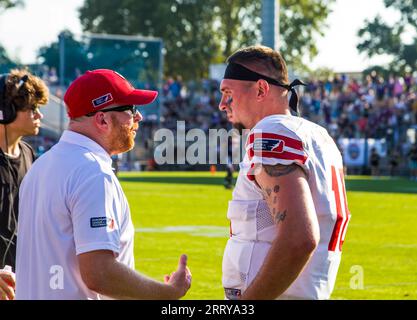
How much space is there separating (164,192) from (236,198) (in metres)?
25.2

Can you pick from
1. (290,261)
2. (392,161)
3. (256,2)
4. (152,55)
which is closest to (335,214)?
(290,261)

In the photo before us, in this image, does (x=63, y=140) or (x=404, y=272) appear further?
(x=404, y=272)

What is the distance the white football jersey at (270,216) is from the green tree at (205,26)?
240 feet

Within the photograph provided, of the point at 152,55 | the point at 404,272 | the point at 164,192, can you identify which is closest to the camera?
the point at 404,272

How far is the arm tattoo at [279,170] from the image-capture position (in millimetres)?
4129

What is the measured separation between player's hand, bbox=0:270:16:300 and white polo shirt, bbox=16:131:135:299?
0.61 metres

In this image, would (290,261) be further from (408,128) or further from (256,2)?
(256,2)

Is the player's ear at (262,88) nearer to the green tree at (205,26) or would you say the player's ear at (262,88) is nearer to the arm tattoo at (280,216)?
the arm tattoo at (280,216)

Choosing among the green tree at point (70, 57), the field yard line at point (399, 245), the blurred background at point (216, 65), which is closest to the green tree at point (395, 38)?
the blurred background at point (216, 65)

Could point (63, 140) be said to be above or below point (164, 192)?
above

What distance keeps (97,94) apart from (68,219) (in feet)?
1.87

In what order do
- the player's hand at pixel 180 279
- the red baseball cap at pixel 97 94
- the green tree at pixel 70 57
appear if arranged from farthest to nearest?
the green tree at pixel 70 57, the red baseball cap at pixel 97 94, the player's hand at pixel 180 279

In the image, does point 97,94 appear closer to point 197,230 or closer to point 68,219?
point 68,219
